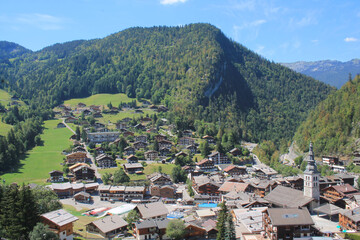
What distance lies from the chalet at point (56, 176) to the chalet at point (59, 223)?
110 feet

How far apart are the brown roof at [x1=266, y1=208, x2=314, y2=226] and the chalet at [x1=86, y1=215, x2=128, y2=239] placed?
766 inches

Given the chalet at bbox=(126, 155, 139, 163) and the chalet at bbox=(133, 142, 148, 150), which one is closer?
the chalet at bbox=(126, 155, 139, 163)

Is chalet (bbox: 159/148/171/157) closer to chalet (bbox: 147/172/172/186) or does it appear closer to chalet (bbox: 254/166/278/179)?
chalet (bbox: 147/172/172/186)

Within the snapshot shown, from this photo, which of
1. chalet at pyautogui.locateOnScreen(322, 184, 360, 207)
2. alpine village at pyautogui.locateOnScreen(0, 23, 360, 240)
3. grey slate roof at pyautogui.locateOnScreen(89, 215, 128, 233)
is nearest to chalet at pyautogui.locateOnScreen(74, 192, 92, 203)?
alpine village at pyautogui.locateOnScreen(0, 23, 360, 240)

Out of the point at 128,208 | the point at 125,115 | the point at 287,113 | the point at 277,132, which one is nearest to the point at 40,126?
the point at 125,115

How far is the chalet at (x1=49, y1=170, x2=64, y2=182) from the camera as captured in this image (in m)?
68.5

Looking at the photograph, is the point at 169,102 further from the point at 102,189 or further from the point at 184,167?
the point at 102,189

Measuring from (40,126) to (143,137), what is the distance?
126 ft

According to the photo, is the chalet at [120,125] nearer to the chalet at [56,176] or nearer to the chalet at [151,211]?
the chalet at [56,176]

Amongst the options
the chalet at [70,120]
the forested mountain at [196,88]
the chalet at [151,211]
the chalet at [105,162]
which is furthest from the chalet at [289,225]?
the chalet at [70,120]

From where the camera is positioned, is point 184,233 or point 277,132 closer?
point 184,233

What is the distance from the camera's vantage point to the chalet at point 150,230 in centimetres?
3997

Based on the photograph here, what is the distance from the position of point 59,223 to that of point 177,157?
151 feet

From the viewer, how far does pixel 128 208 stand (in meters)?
53.5
